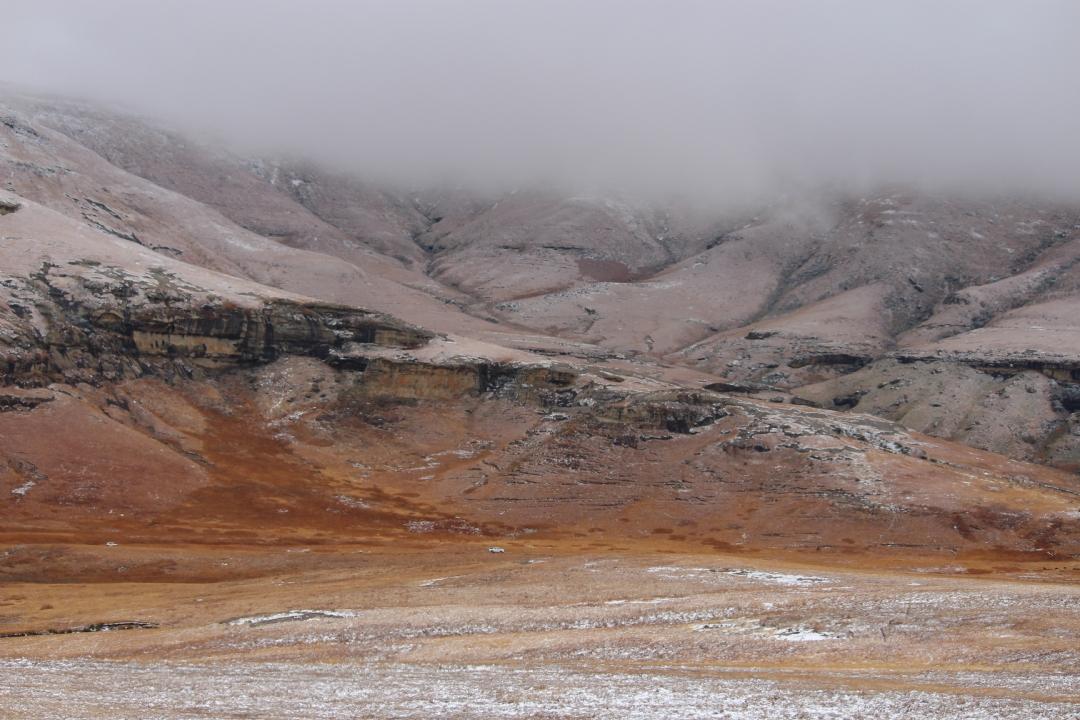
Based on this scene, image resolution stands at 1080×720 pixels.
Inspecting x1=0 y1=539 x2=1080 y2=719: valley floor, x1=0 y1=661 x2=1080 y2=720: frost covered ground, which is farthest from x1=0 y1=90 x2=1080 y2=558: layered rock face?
x1=0 y1=661 x2=1080 y2=720: frost covered ground

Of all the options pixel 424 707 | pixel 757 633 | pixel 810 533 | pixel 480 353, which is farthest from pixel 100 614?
pixel 480 353

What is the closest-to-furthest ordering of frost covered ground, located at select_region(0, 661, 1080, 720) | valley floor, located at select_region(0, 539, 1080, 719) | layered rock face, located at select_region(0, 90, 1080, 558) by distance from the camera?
frost covered ground, located at select_region(0, 661, 1080, 720), valley floor, located at select_region(0, 539, 1080, 719), layered rock face, located at select_region(0, 90, 1080, 558)

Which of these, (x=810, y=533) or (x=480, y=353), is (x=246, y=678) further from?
(x=480, y=353)

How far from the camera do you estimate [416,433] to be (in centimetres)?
14588

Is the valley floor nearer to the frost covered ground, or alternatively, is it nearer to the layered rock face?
the frost covered ground

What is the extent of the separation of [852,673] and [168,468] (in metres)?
106

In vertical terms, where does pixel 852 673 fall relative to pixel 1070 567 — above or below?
above

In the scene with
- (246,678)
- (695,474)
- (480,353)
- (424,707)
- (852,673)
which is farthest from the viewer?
(480,353)

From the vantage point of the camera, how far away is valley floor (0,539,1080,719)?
89.4ft

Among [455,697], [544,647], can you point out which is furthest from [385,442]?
[455,697]

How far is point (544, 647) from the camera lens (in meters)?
38.9

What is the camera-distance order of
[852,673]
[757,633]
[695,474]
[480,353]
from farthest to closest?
[480,353]
[695,474]
[757,633]
[852,673]

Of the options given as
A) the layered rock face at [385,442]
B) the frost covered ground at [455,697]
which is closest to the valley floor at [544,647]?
the frost covered ground at [455,697]

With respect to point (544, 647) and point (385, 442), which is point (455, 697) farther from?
point (385, 442)
